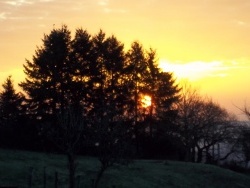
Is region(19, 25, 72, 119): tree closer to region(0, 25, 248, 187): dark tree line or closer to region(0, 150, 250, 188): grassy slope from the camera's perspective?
region(0, 25, 248, 187): dark tree line

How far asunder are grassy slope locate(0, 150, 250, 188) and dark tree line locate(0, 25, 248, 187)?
5520 millimetres

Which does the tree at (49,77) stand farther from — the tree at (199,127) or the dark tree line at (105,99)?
the tree at (199,127)

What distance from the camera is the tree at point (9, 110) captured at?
55.4 metres

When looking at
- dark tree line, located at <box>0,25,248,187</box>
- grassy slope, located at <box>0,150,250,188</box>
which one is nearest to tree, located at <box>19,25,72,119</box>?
dark tree line, located at <box>0,25,248,187</box>

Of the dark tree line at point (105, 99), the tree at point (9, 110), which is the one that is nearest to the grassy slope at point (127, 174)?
the dark tree line at point (105, 99)

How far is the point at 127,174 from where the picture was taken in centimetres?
4097

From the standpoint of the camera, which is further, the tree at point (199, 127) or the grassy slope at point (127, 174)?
the tree at point (199, 127)

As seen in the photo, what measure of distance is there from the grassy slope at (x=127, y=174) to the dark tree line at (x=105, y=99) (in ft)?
18.1

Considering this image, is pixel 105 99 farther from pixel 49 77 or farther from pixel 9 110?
pixel 9 110

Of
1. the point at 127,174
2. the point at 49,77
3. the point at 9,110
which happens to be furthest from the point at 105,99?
the point at 127,174

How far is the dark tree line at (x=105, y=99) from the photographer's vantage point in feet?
182

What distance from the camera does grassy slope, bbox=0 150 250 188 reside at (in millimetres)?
35750

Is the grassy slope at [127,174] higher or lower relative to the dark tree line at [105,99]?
lower

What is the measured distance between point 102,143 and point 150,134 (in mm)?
32234
